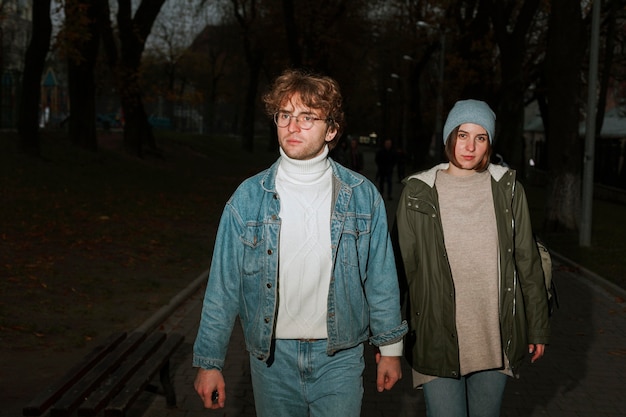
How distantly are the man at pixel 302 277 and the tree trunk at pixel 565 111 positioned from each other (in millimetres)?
15039

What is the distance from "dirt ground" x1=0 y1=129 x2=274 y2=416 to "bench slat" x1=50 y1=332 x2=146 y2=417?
810mm

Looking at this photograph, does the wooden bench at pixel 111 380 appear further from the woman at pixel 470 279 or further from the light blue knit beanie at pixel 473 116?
the light blue knit beanie at pixel 473 116

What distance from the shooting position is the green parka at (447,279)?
409cm

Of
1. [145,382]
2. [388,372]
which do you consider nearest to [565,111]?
[145,382]

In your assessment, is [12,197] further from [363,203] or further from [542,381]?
[363,203]

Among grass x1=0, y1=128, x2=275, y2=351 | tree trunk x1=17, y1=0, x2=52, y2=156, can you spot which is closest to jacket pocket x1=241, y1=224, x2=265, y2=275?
grass x1=0, y1=128, x2=275, y2=351

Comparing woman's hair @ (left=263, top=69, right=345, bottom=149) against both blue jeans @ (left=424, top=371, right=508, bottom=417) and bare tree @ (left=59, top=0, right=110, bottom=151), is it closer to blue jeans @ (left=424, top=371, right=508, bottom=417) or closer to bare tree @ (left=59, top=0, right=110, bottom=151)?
blue jeans @ (left=424, top=371, right=508, bottom=417)

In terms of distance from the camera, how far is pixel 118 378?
5.32 m

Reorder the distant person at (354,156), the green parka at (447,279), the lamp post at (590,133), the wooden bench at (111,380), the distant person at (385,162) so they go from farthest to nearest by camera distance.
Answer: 1. the distant person at (354,156)
2. the distant person at (385,162)
3. the lamp post at (590,133)
4. the wooden bench at (111,380)
5. the green parka at (447,279)

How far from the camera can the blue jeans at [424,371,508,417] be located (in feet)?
13.5

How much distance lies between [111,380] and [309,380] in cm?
205

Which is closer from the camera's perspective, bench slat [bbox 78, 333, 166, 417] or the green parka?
the green parka

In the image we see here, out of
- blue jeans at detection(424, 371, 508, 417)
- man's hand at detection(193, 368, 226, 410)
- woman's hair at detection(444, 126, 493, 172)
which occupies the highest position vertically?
woman's hair at detection(444, 126, 493, 172)

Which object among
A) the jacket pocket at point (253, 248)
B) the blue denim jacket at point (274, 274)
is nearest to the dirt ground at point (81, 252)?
the blue denim jacket at point (274, 274)
